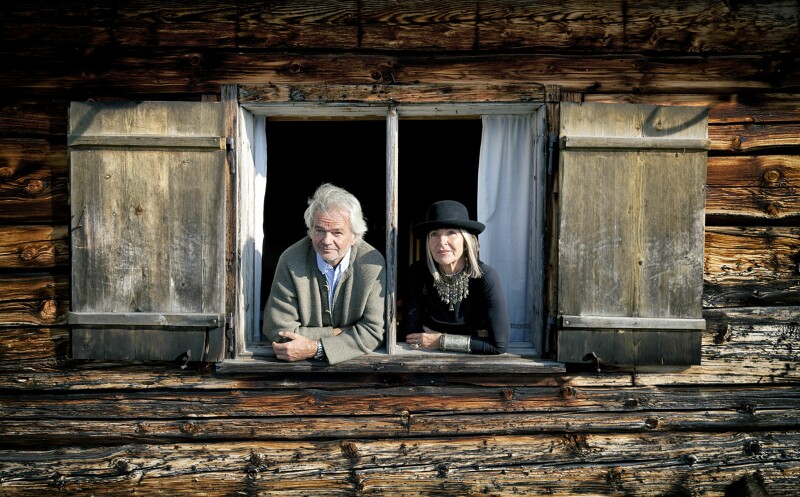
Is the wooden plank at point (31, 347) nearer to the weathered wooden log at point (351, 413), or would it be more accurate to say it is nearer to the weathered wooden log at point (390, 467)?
the weathered wooden log at point (351, 413)

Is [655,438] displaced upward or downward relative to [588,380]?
downward

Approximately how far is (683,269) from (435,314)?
1.39 metres

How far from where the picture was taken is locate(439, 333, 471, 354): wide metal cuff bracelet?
3.53m

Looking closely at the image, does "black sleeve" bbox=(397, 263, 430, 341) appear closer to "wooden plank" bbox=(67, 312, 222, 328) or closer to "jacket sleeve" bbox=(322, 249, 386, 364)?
"jacket sleeve" bbox=(322, 249, 386, 364)

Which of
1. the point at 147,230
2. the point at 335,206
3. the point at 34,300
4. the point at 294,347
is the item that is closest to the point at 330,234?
the point at 335,206

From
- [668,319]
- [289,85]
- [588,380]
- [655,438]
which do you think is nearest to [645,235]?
[668,319]

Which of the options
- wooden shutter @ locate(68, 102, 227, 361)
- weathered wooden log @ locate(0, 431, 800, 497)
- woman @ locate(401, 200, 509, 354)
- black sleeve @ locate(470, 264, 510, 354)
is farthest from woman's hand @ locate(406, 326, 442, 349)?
wooden shutter @ locate(68, 102, 227, 361)

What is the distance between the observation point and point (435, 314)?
12.1 feet

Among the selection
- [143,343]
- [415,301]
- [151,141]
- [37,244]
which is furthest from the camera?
[415,301]

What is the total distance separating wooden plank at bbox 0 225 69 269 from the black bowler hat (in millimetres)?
2019

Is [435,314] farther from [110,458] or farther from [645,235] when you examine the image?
[110,458]

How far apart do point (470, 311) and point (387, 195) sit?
83 centimetres

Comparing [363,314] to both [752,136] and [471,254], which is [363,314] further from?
[752,136]

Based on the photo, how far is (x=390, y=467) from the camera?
11.7ft
